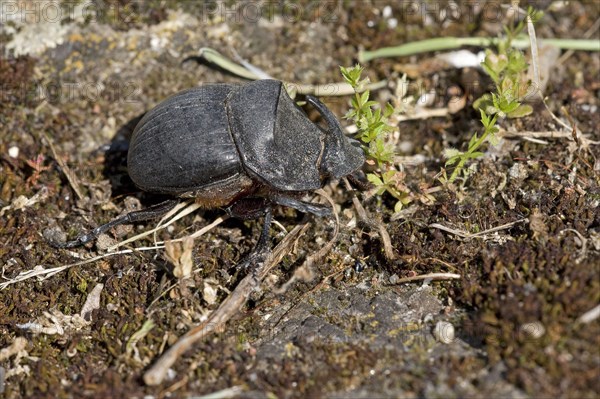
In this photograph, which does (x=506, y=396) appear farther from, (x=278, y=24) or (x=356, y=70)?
(x=278, y=24)

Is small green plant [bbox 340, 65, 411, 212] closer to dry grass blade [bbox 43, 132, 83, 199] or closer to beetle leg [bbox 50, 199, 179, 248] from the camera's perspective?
beetle leg [bbox 50, 199, 179, 248]

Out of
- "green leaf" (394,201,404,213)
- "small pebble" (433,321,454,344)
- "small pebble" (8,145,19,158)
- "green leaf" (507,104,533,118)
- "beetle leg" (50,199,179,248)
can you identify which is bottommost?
"small pebble" (433,321,454,344)

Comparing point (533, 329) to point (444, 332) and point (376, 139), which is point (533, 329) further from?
point (376, 139)

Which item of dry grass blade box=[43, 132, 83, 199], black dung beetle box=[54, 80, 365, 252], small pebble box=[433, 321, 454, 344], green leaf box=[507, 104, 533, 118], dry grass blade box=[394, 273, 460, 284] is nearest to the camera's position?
small pebble box=[433, 321, 454, 344]

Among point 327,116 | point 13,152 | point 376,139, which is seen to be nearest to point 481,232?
point 376,139

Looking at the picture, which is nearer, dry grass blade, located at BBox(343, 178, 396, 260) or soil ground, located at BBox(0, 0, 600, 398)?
soil ground, located at BBox(0, 0, 600, 398)

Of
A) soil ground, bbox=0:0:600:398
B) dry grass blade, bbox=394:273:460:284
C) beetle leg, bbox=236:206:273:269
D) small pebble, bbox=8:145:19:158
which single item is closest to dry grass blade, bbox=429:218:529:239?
soil ground, bbox=0:0:600:398

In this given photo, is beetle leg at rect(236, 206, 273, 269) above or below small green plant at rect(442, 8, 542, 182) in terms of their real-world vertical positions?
below

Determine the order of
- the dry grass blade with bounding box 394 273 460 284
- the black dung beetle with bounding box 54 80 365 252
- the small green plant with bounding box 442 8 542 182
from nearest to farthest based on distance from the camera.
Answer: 1. the dry grass blade with bounding box 394 273 460 284
2. the black dung beetle with bounding box 54 80 365 252
3. the small green plant with bounding box 442 8 542 182
